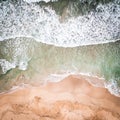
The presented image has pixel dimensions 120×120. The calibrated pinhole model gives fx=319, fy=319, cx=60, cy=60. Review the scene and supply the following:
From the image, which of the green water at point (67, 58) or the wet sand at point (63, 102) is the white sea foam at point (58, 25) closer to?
the green water at point (67, 58)

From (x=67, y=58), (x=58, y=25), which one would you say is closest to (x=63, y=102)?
(x=67, y=58)

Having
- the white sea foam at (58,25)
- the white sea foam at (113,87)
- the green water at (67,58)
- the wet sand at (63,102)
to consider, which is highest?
the white sea foam at (58,25)

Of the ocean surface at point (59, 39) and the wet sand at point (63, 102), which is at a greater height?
the ocean surface at point (59, 39)

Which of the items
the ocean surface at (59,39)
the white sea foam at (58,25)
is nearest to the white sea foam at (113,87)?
the ocean surface at (59,39)

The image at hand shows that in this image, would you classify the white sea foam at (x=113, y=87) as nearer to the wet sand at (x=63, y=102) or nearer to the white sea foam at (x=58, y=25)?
the wet sand at (x=63, y=102)

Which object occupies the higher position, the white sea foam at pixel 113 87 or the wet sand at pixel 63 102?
the white sea foam at pixel 113 87

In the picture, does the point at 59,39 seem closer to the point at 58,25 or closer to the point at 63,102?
the point at 58,25

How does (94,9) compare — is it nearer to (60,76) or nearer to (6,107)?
(60,76)

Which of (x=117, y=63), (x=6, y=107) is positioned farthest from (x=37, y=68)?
(x=117, y=63)
